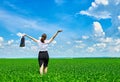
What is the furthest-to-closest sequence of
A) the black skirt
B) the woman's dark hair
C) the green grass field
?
1. the black skirt
2. the woman's dark hair
3. the green grass field

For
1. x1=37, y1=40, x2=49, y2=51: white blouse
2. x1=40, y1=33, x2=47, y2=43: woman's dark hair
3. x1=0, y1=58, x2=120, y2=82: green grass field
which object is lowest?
x1=0, y1=58, x2=120, y2=82: green grass field

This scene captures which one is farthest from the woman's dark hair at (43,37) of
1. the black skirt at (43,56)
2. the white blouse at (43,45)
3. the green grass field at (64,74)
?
the green grass field at (64,74)

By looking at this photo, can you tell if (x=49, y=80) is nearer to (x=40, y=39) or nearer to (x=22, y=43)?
(x=40, y=39)

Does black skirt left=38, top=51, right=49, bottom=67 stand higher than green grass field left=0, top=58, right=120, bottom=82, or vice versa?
black skirt left=38, top=51, right=49, bottom=67

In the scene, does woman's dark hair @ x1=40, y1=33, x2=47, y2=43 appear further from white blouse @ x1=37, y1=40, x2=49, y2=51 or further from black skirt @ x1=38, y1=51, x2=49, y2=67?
black skirt @ x1=38, y1=51, x2=49, y2=67

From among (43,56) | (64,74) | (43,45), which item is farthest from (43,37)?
(64,74)

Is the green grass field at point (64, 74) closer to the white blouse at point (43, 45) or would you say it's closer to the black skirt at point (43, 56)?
the black skirt at point (43, 56)

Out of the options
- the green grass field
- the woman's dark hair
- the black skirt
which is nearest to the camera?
the green grass field

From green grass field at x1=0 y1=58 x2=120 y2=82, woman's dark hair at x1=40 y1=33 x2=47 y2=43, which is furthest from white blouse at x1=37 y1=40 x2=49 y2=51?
green grass field at x1=0 y1=58 x2=120 y2=82

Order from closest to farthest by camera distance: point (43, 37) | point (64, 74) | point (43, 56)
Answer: point (43, 37)
point (43, 56)
point (64, 74)

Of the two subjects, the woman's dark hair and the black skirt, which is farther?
the black skirt

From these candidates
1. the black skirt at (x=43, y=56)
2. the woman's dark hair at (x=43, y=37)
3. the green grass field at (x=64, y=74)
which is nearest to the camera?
the green grass field at (x=64, y=74)

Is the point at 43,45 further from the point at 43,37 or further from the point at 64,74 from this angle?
the point at 64,74

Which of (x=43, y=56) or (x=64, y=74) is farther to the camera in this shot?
(x=64, y=74)
